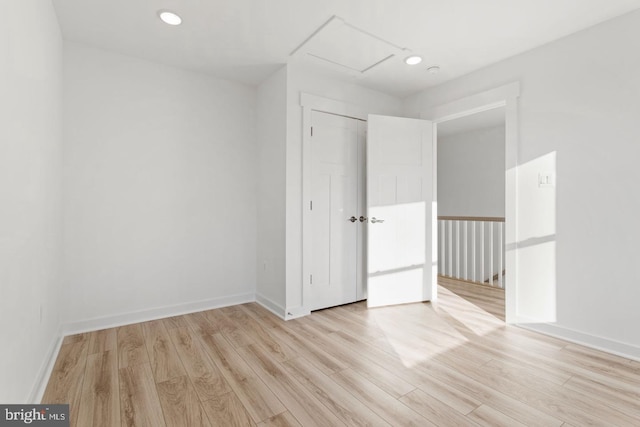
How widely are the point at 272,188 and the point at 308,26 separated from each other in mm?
1535

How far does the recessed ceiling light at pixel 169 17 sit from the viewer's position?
2238 mm

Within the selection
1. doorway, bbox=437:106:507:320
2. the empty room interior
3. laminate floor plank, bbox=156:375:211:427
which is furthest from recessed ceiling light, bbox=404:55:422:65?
laminate floor plank, bbox=156:375:211:427

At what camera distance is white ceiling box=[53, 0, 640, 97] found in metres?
2.15

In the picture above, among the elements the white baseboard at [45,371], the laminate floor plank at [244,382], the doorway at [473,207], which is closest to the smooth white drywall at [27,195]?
the white baseboard at [45,371]

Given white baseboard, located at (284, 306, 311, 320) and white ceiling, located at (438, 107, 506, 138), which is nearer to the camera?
white baseboard, located at (284, 306, 311, 320)

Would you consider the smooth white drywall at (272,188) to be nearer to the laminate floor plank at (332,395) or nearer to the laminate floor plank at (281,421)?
the laminate floor plank at (332,395)

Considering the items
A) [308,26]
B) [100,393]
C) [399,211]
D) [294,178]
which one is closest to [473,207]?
[399,211]

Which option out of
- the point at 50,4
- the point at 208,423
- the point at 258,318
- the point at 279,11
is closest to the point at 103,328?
the point at 258,318

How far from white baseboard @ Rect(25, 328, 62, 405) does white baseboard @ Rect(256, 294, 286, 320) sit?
5.63 ft

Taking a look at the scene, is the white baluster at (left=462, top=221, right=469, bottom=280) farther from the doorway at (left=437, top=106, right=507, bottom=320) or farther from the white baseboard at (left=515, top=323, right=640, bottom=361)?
the white baseboard at (left=515, top=323, right=640, bottom=361)

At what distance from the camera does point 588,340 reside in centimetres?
239

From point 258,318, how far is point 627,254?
3.02m

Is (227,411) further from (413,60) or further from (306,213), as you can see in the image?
(413,60)

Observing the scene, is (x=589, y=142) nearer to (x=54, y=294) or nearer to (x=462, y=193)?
(x=462, y=193)
